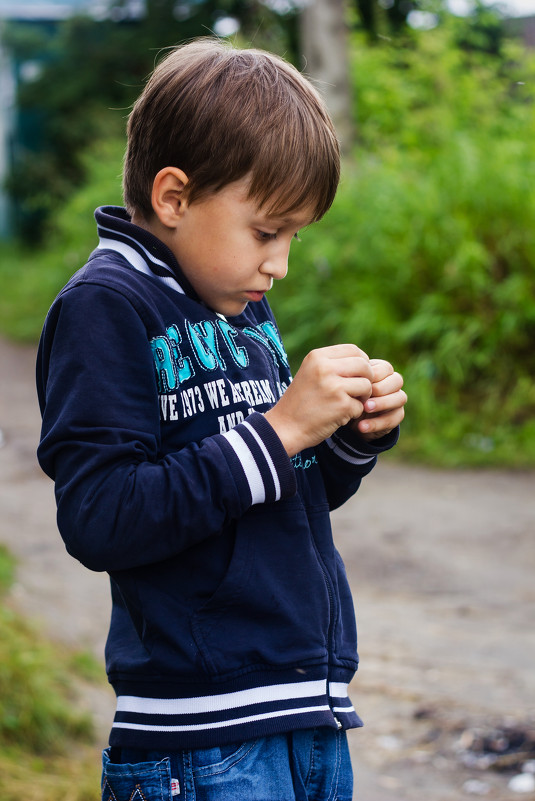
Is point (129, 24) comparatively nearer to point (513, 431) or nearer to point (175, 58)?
point (513, 431)

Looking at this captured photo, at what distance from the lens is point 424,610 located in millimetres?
3908

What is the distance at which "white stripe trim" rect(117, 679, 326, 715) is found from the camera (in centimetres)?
121

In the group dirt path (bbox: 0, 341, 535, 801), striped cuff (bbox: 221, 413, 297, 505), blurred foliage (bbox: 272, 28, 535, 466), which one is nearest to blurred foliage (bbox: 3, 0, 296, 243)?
blurred foliage (bbox: 272, 28, 535, 466)

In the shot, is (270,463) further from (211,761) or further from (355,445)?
(211,761)

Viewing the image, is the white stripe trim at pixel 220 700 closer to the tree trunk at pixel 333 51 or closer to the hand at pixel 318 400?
the hand at pixel 318 400

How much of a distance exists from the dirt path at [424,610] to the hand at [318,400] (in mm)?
1745

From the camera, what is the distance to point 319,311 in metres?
6.83

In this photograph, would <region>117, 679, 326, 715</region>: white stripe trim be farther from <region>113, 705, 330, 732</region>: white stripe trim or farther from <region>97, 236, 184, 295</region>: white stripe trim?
<region>97, 236, 184, 295</region>: white stripe trim

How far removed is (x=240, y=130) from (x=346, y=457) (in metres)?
0.50

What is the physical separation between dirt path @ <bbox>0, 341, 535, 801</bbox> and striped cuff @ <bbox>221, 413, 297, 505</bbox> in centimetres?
173

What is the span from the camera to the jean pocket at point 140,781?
1.22 m

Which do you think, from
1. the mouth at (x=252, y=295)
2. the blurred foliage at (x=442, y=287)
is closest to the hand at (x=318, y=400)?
the mouth at (x=252, y=295)

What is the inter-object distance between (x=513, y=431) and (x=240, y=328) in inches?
188

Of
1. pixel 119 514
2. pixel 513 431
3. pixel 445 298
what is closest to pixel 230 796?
pixel 119 514
